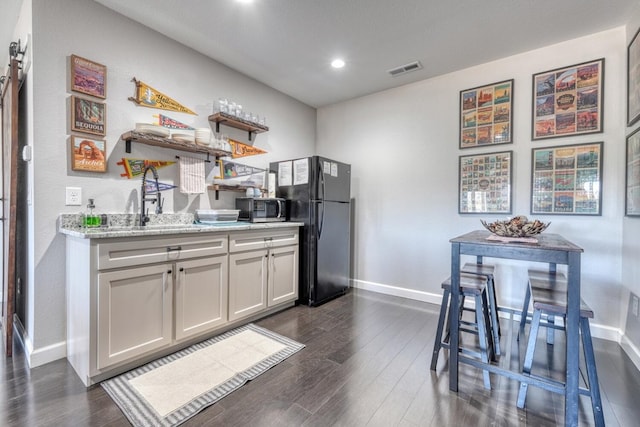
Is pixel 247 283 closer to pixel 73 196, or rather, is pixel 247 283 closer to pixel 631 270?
→ pixel 73 196

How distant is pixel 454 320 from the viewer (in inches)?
71.1

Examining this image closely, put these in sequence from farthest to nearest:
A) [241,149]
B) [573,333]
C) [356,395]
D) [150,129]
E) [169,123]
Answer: [241,149] → [169,123] → [150,129] → [356,395] → [573,333]

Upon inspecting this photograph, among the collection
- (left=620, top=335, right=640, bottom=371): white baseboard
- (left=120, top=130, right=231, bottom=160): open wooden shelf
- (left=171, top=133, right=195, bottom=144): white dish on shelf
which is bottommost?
(left=620, top=335, right=640, bottom=371): white baseboard

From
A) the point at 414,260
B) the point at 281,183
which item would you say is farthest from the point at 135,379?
the point at 414,260

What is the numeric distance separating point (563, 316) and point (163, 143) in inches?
123

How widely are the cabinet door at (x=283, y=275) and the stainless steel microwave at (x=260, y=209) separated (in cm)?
36

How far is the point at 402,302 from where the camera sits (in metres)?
3.40

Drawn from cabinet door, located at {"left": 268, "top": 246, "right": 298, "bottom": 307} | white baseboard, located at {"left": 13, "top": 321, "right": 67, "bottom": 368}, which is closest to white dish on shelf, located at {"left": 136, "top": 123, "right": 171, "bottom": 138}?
cabinet door, located at {"left": 268, "top": 246, "right": 298, "bottom": 307}

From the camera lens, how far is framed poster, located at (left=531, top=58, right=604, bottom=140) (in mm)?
2541

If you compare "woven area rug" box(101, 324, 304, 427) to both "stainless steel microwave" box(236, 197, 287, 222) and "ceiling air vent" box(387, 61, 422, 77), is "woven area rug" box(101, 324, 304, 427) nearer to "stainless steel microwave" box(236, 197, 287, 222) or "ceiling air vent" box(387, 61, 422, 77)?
"stainless steel microwave" box(236, 197, 287, 222)

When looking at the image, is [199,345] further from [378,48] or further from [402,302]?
[378,48]

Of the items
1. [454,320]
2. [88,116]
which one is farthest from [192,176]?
[454,320]

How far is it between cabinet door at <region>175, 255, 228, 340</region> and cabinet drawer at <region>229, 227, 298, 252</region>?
174 mm

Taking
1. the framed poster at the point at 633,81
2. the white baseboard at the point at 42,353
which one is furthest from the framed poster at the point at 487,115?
the white baseboard at the point at 42,353
